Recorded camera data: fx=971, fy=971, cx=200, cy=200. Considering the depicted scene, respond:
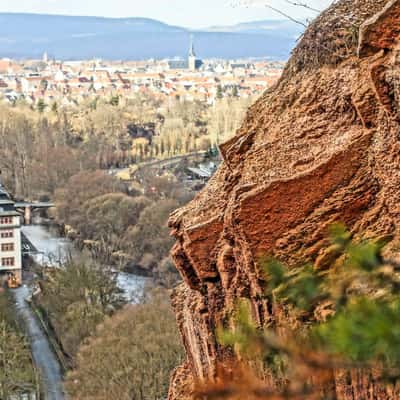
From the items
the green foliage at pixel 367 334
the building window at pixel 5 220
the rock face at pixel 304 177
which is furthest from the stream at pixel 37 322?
the green foliage at pixel 367 334

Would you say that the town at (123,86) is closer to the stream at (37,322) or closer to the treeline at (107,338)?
the stream at (37,322)

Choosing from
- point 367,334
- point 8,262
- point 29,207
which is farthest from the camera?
point 29,207

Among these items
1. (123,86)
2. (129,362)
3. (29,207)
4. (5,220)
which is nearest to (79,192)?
(29,207)

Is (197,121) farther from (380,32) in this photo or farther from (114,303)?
(380,32)

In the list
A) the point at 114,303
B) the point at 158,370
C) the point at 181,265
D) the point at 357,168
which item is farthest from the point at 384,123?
the point at 114,303

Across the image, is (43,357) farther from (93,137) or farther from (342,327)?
(93,137)

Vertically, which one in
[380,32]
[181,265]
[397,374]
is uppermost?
[380,32]
